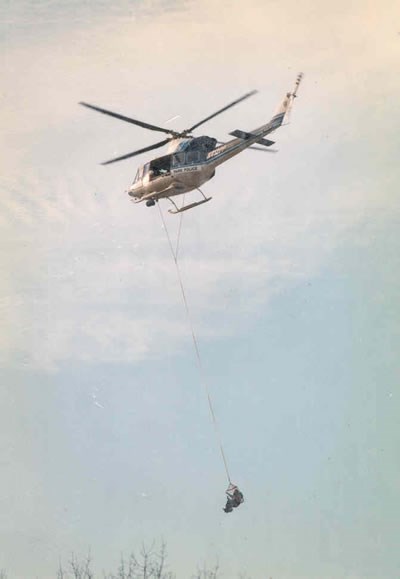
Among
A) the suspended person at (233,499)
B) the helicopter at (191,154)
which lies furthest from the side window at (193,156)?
the suspended person at (233,499)

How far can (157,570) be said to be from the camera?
59.0 meters

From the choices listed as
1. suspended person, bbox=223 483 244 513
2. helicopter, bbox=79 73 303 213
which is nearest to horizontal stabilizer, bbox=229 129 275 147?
helicopter, bbox=79 73 303 213

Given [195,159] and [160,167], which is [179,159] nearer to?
[195,159]

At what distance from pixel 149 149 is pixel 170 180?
1107 mm

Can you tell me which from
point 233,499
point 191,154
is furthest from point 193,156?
point 233,499

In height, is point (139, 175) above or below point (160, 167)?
below

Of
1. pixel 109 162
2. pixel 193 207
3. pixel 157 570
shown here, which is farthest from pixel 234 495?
pixel 157 570

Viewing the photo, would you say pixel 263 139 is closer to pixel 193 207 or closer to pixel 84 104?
pixel 193 207

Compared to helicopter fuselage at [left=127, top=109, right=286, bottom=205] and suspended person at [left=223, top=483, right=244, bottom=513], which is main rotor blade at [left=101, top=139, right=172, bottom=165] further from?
suspended person at [left=223, top=483, right=244, bottom=513]

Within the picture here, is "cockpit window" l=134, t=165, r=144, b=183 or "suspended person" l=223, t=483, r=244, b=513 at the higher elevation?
"cockpit window" l=134, t=165, r=144, b=183

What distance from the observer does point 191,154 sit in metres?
32.8

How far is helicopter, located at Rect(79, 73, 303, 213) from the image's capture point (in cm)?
3256

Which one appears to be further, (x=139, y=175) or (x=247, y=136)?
(x=139, y=175)

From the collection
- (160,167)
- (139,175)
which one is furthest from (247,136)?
(139,175)
